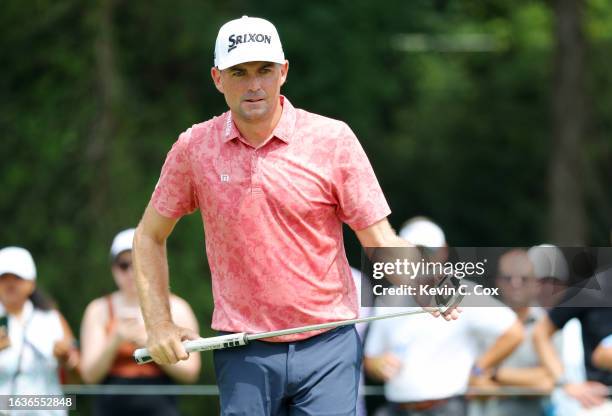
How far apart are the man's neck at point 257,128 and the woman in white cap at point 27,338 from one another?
2.78m

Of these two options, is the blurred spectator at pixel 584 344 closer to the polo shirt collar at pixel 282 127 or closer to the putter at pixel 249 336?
the putter at pixel 249 336

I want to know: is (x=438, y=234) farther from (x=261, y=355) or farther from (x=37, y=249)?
(x=37, y=249)

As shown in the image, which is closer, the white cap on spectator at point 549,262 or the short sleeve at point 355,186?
the short sleeve at point 355,186

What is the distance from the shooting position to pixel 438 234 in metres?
7.71

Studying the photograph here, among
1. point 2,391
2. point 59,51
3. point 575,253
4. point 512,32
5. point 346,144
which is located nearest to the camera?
point 346,144

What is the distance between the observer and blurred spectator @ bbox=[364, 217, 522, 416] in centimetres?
734

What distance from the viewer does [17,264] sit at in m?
7.38

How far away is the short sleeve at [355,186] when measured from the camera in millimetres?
4578

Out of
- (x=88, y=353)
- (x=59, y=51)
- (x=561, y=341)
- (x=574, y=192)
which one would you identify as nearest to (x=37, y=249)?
(x=59, y=51)

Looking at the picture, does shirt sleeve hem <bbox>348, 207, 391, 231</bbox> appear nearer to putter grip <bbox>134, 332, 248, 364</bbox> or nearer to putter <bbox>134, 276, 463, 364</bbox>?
putter <bbox>134, 276, 463, 364</bbox>

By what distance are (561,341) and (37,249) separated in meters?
9.25

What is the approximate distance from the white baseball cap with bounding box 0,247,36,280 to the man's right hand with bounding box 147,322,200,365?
2.74m

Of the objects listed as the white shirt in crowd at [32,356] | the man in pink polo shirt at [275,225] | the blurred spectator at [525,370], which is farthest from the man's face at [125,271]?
the man in pink polo shirt at [275,225]

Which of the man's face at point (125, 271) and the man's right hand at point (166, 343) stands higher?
the man's face at point (125, 271)
